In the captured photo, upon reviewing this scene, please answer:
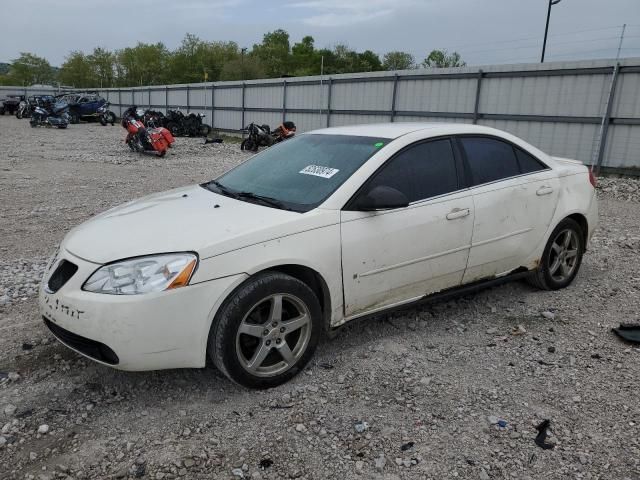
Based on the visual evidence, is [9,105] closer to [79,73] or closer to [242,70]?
[242,70]

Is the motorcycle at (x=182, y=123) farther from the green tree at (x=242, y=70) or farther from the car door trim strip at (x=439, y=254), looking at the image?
the green tree at (x=242, y=70)

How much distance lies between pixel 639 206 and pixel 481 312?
6846 millimetres

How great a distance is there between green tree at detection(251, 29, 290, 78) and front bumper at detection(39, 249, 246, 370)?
230 ft

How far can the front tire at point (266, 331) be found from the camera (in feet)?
9.32

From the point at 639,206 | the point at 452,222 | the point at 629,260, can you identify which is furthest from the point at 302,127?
the point at 452,222

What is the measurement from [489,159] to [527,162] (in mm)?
470

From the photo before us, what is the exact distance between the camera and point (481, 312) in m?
4.31

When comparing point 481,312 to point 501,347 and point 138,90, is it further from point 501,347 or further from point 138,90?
point 138,90

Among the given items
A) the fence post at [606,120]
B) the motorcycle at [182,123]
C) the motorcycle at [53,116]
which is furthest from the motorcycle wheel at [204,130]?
the fence post at [606,120]

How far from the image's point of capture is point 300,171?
146 inches

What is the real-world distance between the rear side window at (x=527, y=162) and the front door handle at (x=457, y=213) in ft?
2.90

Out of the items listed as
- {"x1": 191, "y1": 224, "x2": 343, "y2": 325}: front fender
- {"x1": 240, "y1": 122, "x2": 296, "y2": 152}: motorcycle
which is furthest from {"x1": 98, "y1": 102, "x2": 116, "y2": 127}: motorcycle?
{"x1": 191, "y1": 224, "x2": 343, "y2": 325}: front fender

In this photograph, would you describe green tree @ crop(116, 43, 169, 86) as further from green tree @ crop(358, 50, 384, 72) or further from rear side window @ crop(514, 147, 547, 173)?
rear side window @ crop(514, 147, 547, 173)

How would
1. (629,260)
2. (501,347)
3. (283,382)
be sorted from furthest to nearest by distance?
(629,260) < (501,347) < (283,382)
